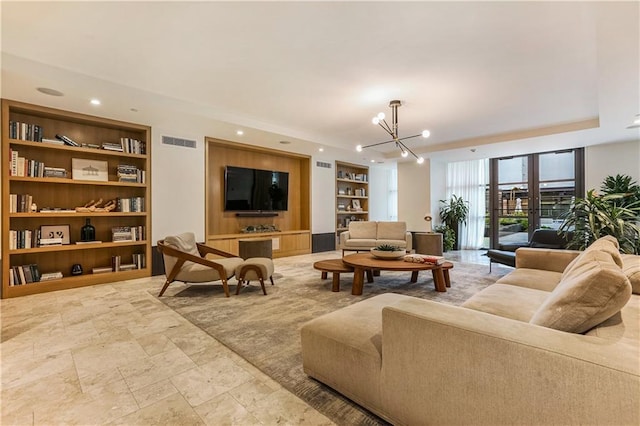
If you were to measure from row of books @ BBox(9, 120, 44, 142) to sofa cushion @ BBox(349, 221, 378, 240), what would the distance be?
5595 millimetres

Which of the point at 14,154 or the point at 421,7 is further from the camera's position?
the point at 14,154

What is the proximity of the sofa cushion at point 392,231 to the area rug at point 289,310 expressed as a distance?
144 cm

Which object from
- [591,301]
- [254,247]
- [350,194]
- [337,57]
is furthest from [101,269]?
[350,194]

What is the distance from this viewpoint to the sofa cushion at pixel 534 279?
259 cm

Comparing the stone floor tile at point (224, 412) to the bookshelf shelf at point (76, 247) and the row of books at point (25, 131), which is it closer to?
the bookshelf shelf at point (76, 247)

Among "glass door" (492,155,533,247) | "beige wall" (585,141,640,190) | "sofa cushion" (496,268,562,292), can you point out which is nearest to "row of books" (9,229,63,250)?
"sofa cushion" (496,268,562,292)

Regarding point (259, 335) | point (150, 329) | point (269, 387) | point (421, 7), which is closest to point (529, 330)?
point (269, 387)

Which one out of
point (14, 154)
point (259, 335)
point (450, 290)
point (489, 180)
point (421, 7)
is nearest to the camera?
point (421, 7)

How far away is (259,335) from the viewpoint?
256 centimetres

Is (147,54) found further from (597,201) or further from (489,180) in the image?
(489,180)

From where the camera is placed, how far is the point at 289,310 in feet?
10.5

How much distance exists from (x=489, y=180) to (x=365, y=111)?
17.5 ft

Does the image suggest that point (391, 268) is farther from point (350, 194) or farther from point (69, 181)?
point (350, 194)

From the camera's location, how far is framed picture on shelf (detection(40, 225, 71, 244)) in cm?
411
